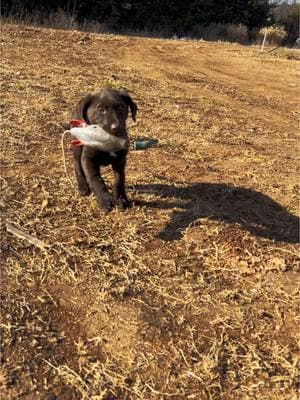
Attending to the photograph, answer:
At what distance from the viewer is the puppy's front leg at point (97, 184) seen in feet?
14.6

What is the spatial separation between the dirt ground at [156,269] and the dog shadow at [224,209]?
0.02 metres

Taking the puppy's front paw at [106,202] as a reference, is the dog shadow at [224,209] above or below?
below

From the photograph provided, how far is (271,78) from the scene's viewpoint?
13.4m

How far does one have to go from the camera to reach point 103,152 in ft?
14.7

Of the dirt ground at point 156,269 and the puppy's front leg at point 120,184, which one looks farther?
the puppy's front leg at point 120,184

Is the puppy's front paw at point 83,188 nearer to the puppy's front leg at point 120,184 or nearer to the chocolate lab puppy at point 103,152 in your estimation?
the chocolate lab puppy at point 103,152

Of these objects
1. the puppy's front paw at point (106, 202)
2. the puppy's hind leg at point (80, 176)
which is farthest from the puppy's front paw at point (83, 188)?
the puppy's front paw at point (106, 202)

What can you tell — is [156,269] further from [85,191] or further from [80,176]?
[80,176]

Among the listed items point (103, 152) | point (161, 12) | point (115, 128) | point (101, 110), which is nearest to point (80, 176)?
point (103, 152)

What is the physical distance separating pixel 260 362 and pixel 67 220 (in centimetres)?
195

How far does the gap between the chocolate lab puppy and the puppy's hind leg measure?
0.59ft

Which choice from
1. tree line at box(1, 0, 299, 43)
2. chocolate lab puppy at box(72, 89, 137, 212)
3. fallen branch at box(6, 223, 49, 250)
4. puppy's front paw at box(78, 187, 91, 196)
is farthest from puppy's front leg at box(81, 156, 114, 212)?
tree line at box(1, 0, 299, 43)

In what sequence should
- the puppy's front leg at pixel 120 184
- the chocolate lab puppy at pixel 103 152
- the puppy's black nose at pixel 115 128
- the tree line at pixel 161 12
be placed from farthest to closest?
the tree line at pixel 161 12 < the puppy's front leg at pixel 120 184 < the chocolate lab puppy at pixel 103 152 < the puppy's black nose at pixel 115 128

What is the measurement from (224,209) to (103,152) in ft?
3.95
